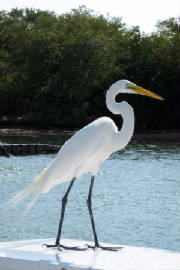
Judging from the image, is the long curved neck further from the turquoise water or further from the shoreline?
the shoreline

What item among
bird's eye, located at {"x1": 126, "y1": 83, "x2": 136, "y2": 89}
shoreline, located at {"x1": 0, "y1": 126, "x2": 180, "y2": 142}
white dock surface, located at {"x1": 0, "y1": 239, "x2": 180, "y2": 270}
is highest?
bird's eye, located at {"x1": 126, "y1": 83, "x2": 136, "y2": 89}

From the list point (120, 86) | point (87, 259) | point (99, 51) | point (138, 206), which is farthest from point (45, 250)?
point (99, 51)

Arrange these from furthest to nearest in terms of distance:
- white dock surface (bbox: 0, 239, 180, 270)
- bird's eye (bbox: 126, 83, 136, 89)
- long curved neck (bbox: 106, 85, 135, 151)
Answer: bird's eye (bbox: 126, 83, 136, 89) → long curved neck (bbox: 106, 85, 135, 151) → white dock surface (bbox: 0, 239, 180, 270)

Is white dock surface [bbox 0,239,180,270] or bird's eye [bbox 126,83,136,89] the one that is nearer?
white dock surface [bbox 0,239,180,270]

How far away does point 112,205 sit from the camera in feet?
55.2

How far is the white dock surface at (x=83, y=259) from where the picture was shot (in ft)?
19.0

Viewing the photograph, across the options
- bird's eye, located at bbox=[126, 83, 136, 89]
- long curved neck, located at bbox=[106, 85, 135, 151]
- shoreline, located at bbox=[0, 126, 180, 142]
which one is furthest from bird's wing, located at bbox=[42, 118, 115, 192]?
shoreline, located at bbox=[0, 126, 180, 142]

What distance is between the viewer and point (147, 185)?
21.4 meters

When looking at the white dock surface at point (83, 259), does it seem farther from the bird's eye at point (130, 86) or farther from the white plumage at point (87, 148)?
the bird's eye at point (130, 86)

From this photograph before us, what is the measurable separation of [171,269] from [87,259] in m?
0.80

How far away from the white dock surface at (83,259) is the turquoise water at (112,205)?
39.8 inches

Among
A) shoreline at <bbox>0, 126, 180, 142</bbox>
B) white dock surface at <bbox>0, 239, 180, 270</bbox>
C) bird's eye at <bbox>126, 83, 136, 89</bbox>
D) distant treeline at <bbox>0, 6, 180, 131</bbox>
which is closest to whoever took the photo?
white dock surface at <bbox>0, 239, 180, 270</bbox>

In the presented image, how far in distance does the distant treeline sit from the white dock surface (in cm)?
4266

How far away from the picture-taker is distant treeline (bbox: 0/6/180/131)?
49.7 m
